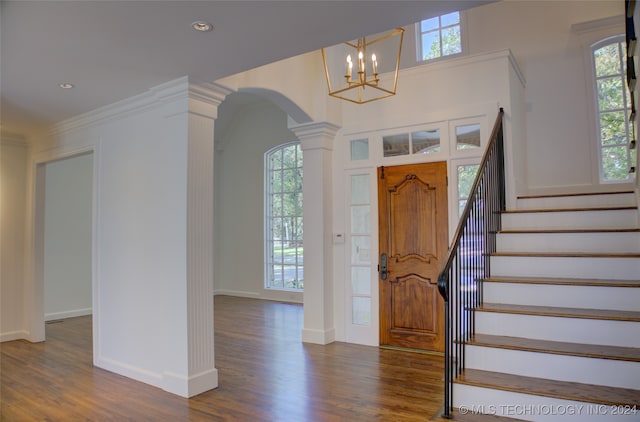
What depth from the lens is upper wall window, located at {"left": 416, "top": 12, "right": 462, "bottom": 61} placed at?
6.00 m

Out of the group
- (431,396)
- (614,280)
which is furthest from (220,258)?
(614,280)

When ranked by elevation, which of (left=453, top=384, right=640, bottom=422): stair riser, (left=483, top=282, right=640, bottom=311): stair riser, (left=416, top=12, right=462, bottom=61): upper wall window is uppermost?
(left=416, top=12, right=462, bottom=61): upper wall window

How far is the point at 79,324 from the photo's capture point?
6281 millimetres

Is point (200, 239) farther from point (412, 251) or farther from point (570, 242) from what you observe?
point (570, 242)

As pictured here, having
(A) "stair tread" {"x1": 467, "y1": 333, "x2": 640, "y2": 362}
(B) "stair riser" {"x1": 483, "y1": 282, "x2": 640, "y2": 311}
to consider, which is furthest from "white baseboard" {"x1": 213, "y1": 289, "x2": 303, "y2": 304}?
(A) "stair tread" {"x1": 467, "y1": 333, "x2": 640, "y2": 362}

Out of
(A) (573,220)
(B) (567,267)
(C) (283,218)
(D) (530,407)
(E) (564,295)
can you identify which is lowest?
(D) (530,407)

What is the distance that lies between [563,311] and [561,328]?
0.47 ft

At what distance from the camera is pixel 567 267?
3387mm

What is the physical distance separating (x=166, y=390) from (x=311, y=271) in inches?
82.8

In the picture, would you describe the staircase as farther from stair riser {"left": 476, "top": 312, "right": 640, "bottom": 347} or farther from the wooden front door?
the wooden front door

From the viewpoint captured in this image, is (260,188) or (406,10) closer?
(406,10)

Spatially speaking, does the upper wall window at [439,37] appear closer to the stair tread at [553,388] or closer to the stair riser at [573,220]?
the stair riser at [573,220]

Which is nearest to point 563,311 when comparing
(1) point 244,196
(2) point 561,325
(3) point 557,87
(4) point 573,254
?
(2) point 561,325

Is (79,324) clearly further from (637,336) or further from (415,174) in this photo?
(637,336)
